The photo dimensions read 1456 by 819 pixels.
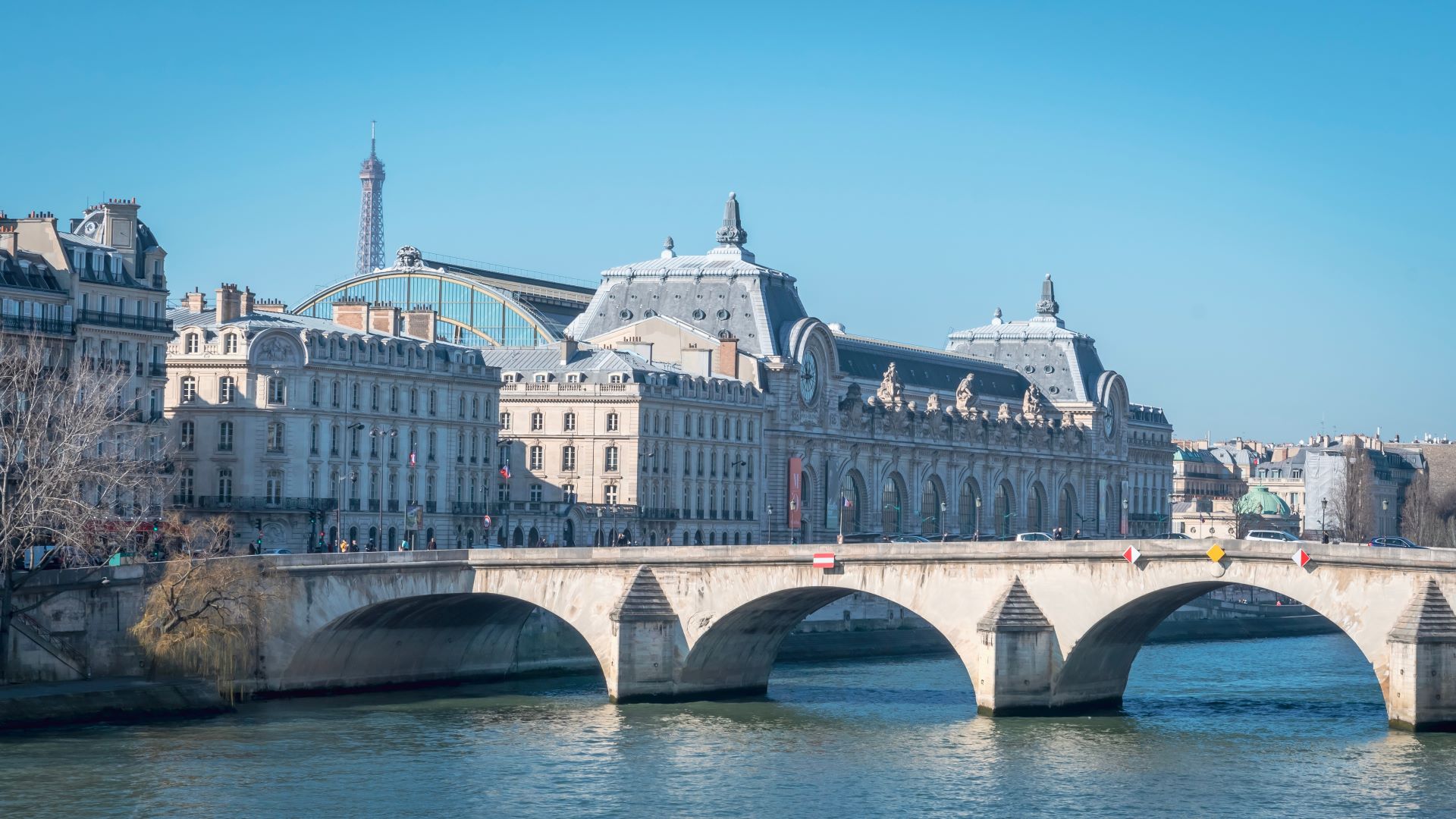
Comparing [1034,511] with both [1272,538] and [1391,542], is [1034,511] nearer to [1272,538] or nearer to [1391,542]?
[1391,542]

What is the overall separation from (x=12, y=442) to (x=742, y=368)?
74.6 meters

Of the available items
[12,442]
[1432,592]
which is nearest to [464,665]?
[12,442]

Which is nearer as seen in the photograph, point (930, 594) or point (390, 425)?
point (930, 594)

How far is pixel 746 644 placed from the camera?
94.6 meters

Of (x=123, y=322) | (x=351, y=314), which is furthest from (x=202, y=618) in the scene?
(x=351, y=314)

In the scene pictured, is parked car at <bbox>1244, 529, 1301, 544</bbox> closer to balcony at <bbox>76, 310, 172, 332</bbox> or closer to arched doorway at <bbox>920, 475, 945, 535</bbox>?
arched doorway at <bbox>920, 475, 945, 535</bbox>

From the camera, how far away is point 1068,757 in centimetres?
7681

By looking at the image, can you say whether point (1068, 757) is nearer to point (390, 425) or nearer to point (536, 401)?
point (390, 425)

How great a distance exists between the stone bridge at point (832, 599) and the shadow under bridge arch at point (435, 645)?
0.11 m

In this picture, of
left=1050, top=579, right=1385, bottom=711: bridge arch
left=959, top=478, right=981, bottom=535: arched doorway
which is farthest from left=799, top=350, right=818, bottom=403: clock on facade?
left=1050, top=579, right=1385, bottom=711: bridge arch

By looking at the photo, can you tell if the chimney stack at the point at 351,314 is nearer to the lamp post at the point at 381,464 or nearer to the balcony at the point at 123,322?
the lamp post at the point at 381,464

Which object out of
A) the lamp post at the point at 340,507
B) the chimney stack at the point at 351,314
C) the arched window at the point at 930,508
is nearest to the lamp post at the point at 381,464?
the lamp post at the point at 340,507

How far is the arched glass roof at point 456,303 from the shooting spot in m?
176

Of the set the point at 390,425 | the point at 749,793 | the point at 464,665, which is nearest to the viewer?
the point at 749,793
